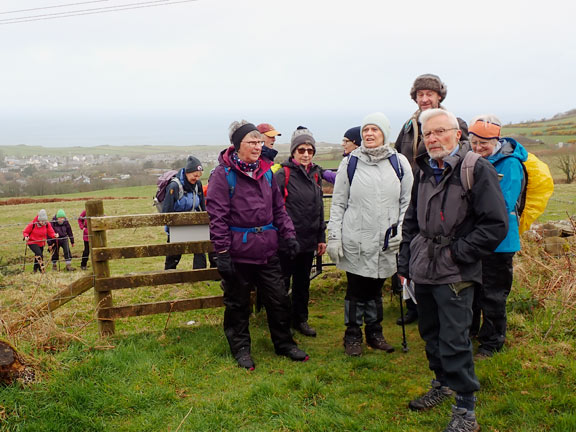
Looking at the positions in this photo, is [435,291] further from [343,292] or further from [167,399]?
[343,292]

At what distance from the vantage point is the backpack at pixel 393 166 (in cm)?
477

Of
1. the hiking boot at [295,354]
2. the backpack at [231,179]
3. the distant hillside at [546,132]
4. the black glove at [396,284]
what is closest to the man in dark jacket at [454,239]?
the hiking boot at [295,354]

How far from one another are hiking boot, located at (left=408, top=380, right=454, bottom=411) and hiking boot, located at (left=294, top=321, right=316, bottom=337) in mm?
2011

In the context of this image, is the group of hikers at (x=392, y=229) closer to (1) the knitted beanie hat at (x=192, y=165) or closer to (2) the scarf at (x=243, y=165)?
(2) the scarf at (x=243, y=165)

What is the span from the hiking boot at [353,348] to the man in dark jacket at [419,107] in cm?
205

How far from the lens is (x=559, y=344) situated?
4.51 m

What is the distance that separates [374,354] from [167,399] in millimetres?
2238

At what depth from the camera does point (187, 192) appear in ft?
26.4

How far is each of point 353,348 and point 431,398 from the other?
1.26m

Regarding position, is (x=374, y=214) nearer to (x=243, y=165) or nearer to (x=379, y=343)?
(x=243, y=165)

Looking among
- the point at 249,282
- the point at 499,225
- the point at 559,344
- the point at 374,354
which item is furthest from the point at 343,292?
the point at 499,225

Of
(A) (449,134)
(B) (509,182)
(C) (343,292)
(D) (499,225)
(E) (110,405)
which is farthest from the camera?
(C) (343,292)

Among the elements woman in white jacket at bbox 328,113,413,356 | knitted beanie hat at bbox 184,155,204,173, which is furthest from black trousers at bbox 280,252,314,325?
knitted beanie hat at bbox 184,155,204,173

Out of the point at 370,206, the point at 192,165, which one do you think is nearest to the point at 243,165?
the point at 370,206
